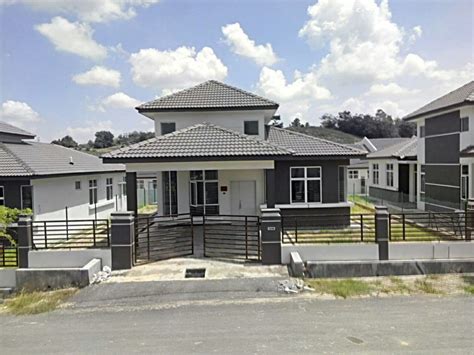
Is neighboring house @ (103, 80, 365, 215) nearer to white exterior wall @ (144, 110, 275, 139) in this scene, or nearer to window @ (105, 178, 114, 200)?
white exterior wall @ (144, 110, 275, 139)

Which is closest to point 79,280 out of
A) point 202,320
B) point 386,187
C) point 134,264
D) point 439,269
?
point 134,264

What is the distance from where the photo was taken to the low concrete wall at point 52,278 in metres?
9.84

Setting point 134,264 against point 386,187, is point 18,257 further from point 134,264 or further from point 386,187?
point 386,187

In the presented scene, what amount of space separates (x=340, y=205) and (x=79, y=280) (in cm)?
1016

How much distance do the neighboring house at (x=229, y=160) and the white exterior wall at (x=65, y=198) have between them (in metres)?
4.51

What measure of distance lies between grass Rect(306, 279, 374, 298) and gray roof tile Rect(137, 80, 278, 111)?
940cm

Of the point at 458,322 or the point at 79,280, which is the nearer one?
the point at 458,322

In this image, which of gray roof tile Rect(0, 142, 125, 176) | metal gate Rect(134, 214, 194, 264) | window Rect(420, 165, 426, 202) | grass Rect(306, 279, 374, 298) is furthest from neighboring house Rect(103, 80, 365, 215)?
window Rect(420, 165, 426, 202)

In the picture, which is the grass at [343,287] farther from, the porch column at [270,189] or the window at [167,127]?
the window at [167,127]

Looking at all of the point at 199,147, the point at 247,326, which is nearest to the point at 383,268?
the point at 247,326

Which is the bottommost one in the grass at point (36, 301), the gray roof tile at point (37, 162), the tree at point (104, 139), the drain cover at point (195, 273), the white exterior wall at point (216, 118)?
the grass at point (36, 301)

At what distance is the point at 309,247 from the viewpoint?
10789 millimetres

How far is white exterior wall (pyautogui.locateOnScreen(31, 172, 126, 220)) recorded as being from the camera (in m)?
15.5

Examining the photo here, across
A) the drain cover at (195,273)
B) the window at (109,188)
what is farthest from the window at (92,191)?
the drain cover at (195,273)
